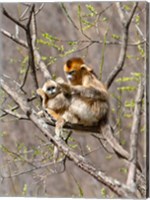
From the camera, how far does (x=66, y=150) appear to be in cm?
337

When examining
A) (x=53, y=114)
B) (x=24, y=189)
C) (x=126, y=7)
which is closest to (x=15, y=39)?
(x=53, y=114)

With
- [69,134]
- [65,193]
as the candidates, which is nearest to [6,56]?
[69,134]

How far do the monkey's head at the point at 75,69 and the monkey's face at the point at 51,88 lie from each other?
0.07 meters

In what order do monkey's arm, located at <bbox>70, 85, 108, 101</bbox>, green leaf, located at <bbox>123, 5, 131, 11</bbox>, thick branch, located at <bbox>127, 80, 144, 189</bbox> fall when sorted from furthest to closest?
monkey's arm, located at <bbox>70, 85, 108, 101</bbox>
green leaf, located at <bbox>123, 5, 131, 11</bbox>
thick branch, located at <bbox>127, 80, 144, 189</bbox>

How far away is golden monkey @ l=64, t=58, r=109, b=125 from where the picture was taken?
345 centimetres

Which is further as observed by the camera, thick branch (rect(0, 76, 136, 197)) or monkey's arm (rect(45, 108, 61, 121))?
monkey's arm (rect(45, 108, 61, 121))

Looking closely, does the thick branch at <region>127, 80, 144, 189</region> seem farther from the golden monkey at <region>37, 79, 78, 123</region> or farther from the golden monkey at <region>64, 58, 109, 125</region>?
the golden monkey at <region>37, 79, 78, 123</region>

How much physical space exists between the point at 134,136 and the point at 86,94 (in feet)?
1.13

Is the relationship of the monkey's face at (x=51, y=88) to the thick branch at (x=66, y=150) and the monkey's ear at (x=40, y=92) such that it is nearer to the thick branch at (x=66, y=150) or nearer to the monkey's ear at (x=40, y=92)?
the monkey's ear at (x=40, y=92)

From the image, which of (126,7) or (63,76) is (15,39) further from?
(126,7)

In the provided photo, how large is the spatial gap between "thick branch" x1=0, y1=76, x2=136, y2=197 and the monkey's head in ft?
0.78

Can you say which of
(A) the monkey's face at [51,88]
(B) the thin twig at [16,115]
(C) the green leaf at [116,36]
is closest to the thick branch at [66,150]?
(B) the thin twig at [16,115]

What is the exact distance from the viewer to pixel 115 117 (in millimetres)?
3461

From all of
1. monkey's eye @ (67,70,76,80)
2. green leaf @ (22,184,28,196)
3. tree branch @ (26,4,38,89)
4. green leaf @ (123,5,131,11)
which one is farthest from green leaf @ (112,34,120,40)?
green leaf @ (22,184,28,196)
